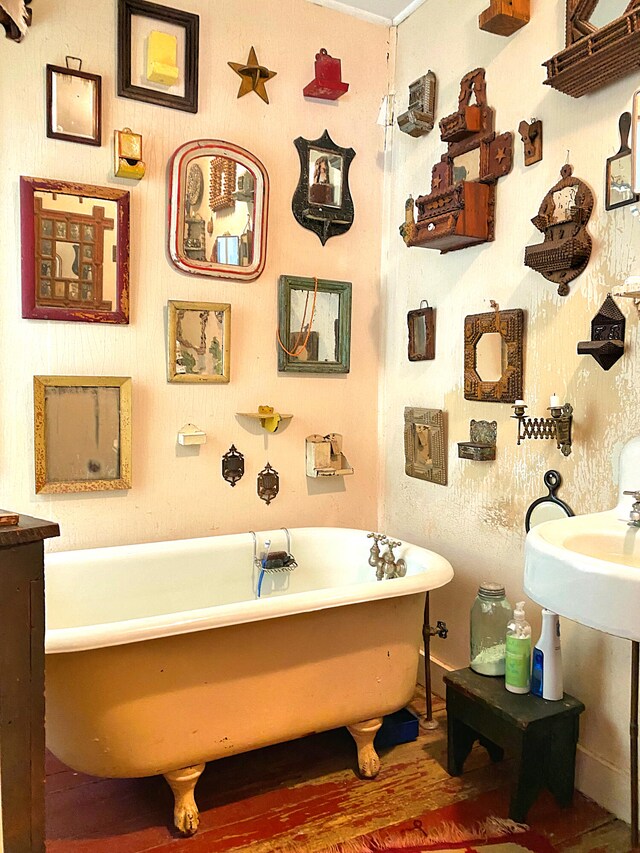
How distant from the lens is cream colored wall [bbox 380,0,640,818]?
1782mm

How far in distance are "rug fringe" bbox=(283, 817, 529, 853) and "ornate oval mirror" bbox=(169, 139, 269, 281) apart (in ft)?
6.05

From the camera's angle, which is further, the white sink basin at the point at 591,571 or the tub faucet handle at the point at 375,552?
the tub faucet handle at the point at 375,552

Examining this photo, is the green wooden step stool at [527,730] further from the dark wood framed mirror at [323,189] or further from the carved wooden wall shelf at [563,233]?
the dark wood framed mirror at [323,189]

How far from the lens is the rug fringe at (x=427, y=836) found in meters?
1.64

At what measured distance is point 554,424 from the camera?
1.88 metres

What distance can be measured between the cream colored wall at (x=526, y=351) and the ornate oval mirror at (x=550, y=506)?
0.03m

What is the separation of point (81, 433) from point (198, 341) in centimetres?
53

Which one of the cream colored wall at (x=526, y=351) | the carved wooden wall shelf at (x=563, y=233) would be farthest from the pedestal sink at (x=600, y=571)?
the carved wooden wall shelf at (x=563, y=233)

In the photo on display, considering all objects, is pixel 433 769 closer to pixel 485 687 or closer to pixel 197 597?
pixel 485 687

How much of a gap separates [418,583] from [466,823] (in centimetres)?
62

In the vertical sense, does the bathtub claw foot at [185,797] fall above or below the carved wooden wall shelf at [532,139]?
below

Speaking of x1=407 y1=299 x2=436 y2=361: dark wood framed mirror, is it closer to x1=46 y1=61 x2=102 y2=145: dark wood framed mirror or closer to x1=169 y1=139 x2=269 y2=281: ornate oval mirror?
x1=169 y1=139 x2=269 y2=281: ornate oval mirror

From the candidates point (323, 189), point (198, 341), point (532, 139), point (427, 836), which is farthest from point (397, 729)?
point (323, 189)

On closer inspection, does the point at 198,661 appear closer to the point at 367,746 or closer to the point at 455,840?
the point at 367,746
